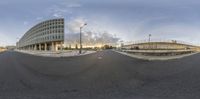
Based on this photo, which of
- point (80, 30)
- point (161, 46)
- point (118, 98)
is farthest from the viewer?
point (161, 46)

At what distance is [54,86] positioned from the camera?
1008cm

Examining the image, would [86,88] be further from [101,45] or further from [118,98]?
[101,45]

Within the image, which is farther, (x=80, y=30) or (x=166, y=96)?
(x=80, y=30)

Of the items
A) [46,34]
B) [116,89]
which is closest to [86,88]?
[116,89]

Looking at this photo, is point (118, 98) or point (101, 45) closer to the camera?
point (118, 98)

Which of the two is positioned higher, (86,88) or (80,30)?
(80,30)

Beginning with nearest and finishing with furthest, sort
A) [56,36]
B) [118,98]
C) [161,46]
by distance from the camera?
1. [118,98]
2. [161,46]
3. [56,36]

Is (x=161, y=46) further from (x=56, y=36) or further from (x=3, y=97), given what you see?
(x=3, y=97)

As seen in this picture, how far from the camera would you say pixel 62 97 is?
792cm

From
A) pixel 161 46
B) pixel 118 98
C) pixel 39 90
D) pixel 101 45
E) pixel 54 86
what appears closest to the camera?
pixel 118 98

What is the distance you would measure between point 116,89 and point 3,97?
3814mm

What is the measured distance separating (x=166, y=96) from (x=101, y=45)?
163 metres

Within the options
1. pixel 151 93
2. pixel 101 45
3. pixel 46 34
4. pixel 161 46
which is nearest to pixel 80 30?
pixel 161 46

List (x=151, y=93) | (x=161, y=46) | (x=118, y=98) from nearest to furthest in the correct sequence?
(x=118, y=98)
(x=151, y=93)
(x=161, y=46)
